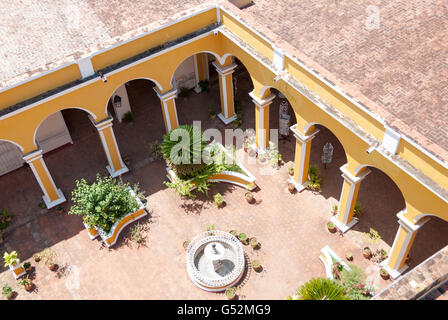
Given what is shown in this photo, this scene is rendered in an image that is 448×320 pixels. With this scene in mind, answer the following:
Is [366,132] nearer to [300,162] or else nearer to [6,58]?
[300,162]

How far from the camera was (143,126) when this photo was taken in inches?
1097

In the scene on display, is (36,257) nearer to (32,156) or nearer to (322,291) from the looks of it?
(32,156)

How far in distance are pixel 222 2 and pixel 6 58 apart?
10.0m

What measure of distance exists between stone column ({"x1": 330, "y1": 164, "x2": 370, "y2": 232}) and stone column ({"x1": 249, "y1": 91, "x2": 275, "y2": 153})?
5.48 m

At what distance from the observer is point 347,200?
21.3 metres

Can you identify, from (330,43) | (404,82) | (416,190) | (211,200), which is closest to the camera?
(416,190)

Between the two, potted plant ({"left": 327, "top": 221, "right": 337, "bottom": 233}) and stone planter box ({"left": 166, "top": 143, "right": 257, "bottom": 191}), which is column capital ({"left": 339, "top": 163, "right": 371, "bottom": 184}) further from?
stone planter box ({"left": 166, "top": 143, "right": 257, "bottom": 191})


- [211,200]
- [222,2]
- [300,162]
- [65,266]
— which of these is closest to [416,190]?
[300,162]

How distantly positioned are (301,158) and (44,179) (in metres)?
12.2

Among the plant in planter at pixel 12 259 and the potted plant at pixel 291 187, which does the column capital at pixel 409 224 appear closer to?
the potted plant at pixel 291 187

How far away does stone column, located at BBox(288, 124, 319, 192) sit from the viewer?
2183 cm

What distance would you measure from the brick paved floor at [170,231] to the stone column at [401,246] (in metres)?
0.67

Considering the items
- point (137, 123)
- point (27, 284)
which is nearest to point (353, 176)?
point (137, 123)

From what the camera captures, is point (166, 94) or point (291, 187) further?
point (166, 94)
